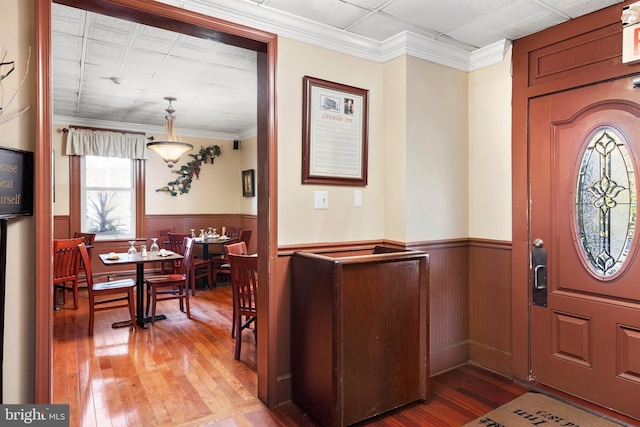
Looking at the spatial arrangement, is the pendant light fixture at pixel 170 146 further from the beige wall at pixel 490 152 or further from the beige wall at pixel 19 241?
the beige wall at pixel 490 152

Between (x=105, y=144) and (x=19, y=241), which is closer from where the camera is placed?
(x=19, y=241)

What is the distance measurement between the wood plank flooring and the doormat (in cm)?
8

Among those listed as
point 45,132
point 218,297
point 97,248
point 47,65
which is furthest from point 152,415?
point 97,248

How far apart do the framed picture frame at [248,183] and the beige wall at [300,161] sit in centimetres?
383

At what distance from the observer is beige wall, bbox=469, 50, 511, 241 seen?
2.87 m

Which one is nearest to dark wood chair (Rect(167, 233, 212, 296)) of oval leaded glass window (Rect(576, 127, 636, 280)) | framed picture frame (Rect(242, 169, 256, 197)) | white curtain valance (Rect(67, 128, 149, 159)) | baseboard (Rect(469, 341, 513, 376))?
framed picture frame (Rect(242, 169, 256, 197))

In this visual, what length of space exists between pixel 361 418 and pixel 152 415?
1.27m

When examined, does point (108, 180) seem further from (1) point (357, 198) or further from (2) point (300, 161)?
(1) point (357, 198)

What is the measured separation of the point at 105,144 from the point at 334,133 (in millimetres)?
4596

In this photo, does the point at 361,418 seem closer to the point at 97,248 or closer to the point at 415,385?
the point at 415,385

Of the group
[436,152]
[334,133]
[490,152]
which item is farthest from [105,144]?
[490,152]

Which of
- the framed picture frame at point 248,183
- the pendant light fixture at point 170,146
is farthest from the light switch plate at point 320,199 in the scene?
the framed picture frame at point 248,183

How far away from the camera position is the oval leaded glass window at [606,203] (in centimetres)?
228

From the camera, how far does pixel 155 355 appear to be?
10.8 ft
